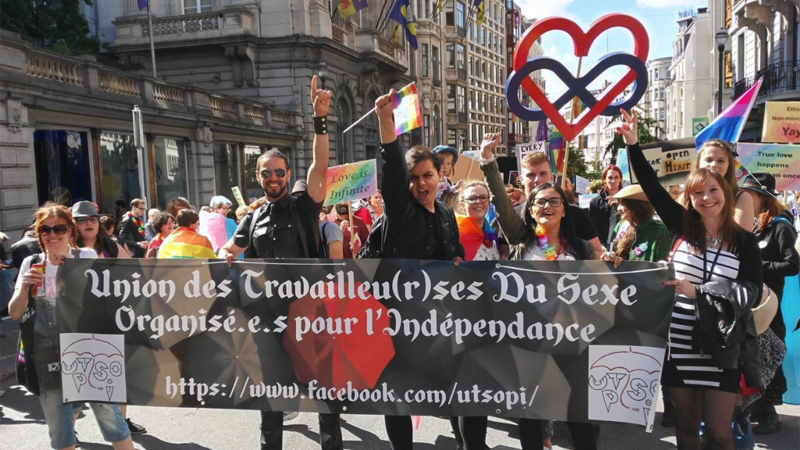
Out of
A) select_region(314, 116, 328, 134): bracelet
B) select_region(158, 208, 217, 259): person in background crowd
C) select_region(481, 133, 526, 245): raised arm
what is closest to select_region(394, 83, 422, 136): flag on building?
select_region(158, 208, 217, 259): person in background crowd

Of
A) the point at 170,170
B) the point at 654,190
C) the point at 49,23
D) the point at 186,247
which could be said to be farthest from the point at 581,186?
the point at 49,23

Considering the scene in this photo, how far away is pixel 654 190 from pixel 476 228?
1235mm

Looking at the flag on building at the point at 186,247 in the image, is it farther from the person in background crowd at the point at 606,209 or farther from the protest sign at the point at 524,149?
the person in background crowd at the point at 606,209

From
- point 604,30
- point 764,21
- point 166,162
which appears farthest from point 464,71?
point 604,30

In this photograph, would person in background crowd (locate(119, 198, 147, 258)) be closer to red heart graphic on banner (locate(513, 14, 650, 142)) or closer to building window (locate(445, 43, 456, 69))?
red heart graphic on banner (locate(513, 14, 650, 142))

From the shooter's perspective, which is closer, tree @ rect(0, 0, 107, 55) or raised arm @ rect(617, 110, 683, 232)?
raised arm @ rect(617, 110, 683, 232)

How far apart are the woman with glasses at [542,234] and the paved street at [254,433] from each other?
3.43ft

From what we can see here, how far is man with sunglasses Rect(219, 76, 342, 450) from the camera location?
335 cm

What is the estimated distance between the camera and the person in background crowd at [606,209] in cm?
622

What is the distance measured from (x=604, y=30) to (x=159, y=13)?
72.3ft

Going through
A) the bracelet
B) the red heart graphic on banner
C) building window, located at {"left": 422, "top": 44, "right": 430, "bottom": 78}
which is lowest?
the bracelet

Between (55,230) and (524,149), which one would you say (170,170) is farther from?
(55,230)

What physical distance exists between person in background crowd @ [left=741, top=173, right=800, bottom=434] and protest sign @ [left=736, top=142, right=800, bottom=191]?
2.03 m

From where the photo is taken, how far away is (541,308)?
3.08m
